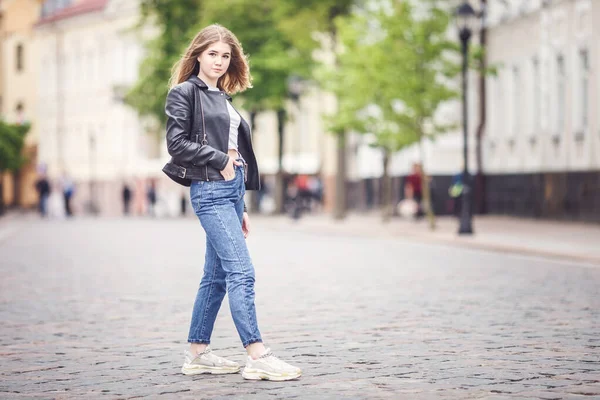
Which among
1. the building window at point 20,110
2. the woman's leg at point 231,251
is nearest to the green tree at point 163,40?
the building window at point 20,110

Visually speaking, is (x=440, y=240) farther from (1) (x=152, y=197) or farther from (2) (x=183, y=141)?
(1) (x=152, y=197)

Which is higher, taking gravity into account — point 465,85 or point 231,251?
point 465,85

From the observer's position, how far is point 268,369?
28.2 ft

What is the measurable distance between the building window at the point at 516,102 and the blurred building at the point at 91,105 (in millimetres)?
35127

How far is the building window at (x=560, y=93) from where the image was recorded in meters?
38.5

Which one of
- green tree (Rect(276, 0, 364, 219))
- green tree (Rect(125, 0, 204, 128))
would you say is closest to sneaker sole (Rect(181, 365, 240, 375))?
green tree (Rect(276, 0, 364, 219))

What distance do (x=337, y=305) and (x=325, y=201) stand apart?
169ft

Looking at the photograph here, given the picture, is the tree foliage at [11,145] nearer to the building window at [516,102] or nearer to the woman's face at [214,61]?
the building window at [516,102]

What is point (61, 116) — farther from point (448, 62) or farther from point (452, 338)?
point (452, 338)

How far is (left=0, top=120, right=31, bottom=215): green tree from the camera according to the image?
68.2 m

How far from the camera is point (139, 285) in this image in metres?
17.2

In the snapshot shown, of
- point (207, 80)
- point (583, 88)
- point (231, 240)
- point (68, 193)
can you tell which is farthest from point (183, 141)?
point (68, 193)

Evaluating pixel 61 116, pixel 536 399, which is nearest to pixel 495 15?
pixel 536 399

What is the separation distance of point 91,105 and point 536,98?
162 ft
